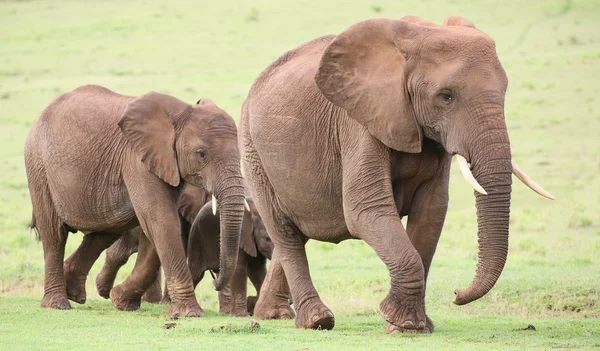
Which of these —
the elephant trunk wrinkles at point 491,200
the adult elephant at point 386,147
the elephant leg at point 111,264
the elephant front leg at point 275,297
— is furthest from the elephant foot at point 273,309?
the elephant trunk wrinkles at point 491,200

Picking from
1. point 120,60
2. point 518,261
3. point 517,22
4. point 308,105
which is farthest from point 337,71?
point 517,22

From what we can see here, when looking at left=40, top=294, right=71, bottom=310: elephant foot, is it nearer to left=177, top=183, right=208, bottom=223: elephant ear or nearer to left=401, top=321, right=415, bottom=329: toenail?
left=177, top=183, right=208, bottom=223: elephant ear

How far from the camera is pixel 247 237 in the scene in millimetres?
12555

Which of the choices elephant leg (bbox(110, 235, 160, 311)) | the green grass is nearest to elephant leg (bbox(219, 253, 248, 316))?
elephant leg (bbox(110, 235, 160, 311))

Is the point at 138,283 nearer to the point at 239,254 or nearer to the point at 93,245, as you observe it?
the point at 93,245

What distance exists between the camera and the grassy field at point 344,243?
9.16 m

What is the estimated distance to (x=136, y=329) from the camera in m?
9.44

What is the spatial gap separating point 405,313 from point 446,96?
141cm

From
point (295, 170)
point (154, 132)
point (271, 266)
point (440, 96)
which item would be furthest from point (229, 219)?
point (440, 96)

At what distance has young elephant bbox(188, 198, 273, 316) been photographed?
12391 mm

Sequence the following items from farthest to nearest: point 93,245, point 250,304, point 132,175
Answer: point 250,304 < point 93,245 < point 132,175

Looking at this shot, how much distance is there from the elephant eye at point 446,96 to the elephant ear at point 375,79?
0.30 meters

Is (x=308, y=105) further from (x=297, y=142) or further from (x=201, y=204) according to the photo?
(x=201, y=204)

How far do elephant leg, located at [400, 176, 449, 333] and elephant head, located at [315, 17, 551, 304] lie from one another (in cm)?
57
